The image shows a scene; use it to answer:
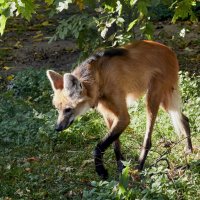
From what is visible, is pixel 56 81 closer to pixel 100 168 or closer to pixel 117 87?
pixel 117 87

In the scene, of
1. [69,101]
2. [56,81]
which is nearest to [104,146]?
[69,101]

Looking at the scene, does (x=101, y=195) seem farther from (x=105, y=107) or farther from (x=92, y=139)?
(x=92, y=139)

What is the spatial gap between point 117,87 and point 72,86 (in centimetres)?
42

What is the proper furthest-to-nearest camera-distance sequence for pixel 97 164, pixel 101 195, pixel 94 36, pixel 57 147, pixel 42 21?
pixel 42 21
pixel 94 36
pixel 57 147
pixel 97 164
pixel 101 195

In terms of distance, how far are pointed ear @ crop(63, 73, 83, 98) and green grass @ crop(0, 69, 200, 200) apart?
2.39 ft


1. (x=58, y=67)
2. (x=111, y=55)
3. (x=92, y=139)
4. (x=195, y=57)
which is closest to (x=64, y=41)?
(x=58, y=67)

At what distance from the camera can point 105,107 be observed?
538 cm

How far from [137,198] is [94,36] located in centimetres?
408

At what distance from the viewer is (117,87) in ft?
17.5

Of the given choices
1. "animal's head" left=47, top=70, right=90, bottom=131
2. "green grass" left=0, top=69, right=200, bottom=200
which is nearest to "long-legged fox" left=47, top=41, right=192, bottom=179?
"animal's head" left=47, top=70, right=90, bottom=131

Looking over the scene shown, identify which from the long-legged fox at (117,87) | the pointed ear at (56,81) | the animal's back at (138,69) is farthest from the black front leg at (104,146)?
the pointed ear at (56,81)

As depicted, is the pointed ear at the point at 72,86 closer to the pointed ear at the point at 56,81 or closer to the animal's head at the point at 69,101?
the animal's head at the point at 69,101

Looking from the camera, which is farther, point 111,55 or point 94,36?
point 94,36

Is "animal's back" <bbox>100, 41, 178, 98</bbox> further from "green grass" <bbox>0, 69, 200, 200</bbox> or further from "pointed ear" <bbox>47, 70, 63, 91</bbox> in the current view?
"green grass" <bbox>0, 69, 200, 200</bbox>
